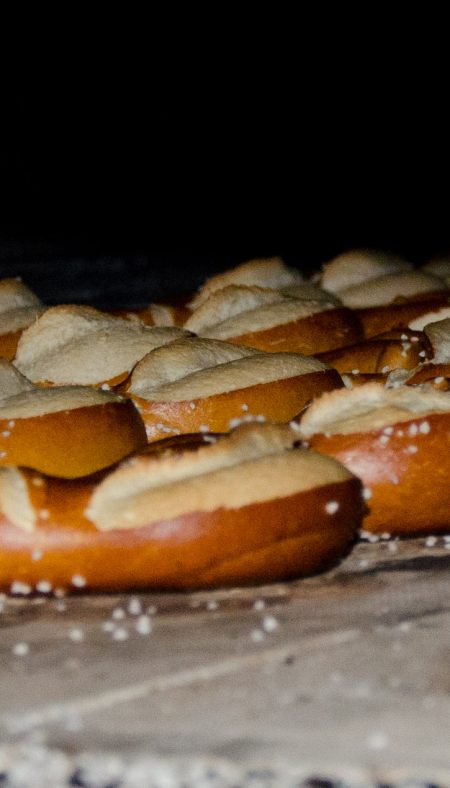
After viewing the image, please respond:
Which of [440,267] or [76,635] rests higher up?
[76,635]

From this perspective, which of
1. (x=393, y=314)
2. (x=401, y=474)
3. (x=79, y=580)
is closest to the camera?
(x=79, y=580)

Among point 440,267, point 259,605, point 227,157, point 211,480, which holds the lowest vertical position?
point 227,157

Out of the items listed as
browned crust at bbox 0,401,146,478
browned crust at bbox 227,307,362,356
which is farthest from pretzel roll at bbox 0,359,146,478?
browned crust at bbox 227,307,362,356

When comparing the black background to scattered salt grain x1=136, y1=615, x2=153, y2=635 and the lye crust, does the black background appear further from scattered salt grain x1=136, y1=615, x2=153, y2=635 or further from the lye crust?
scattered salt grain x1=136, y1=615, x2=153, y2=635

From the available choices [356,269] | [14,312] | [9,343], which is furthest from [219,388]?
[356,269]

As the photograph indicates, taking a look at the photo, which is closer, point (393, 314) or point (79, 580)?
point (79, 580)

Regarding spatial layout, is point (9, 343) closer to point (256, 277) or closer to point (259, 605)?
point (256, 277)
